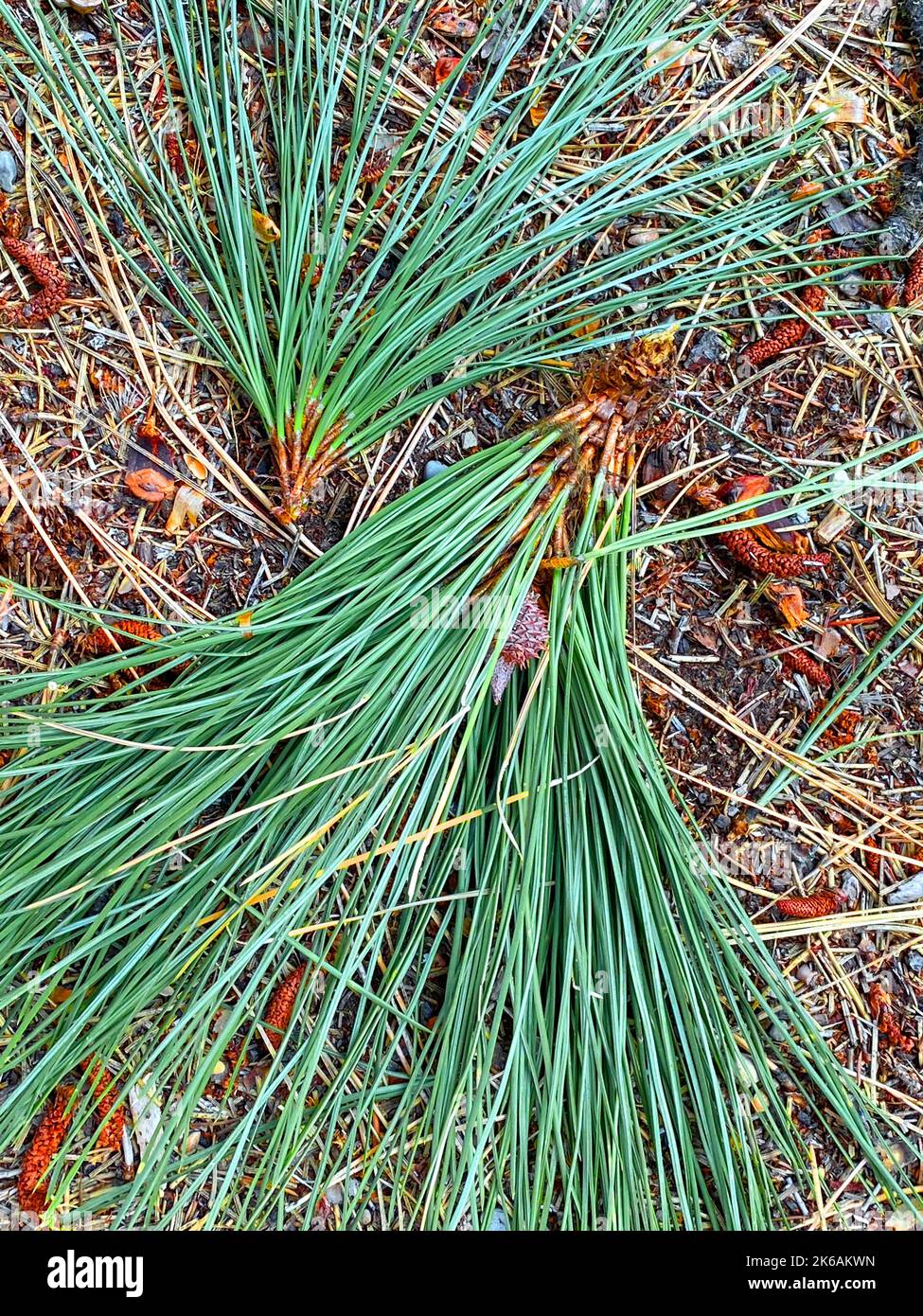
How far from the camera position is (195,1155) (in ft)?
3.85

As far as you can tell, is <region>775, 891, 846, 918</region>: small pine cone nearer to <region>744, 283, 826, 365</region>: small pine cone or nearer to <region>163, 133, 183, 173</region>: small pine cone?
<region>744, 283, 826, 365</region>: small pine cone

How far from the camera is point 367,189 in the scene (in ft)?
4.09

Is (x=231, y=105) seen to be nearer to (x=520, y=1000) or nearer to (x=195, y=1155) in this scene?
(x=520, y=1000)

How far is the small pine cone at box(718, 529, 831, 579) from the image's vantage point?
1.28 meters

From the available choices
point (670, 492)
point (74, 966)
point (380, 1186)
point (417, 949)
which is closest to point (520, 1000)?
point (417, 949)

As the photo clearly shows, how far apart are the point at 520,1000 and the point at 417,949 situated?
6.7 inches

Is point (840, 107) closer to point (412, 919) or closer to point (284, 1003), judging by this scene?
point (412, 919)

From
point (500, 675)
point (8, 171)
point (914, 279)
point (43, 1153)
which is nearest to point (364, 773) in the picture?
point (500, 675)

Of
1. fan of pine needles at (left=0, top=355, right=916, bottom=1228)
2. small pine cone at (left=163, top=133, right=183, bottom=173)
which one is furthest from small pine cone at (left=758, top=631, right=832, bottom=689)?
small pine cone at (left=163, top=133, right=183, bottom=173)

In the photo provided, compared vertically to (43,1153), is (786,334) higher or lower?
higher

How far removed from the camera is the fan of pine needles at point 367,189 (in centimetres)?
117

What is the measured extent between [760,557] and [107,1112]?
1.14m

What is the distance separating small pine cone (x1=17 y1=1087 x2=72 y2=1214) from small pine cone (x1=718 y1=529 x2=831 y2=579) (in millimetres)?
1150

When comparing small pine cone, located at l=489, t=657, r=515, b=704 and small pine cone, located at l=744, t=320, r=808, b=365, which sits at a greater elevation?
small pine cone, located at l=744, t=320, r=808, b=365
